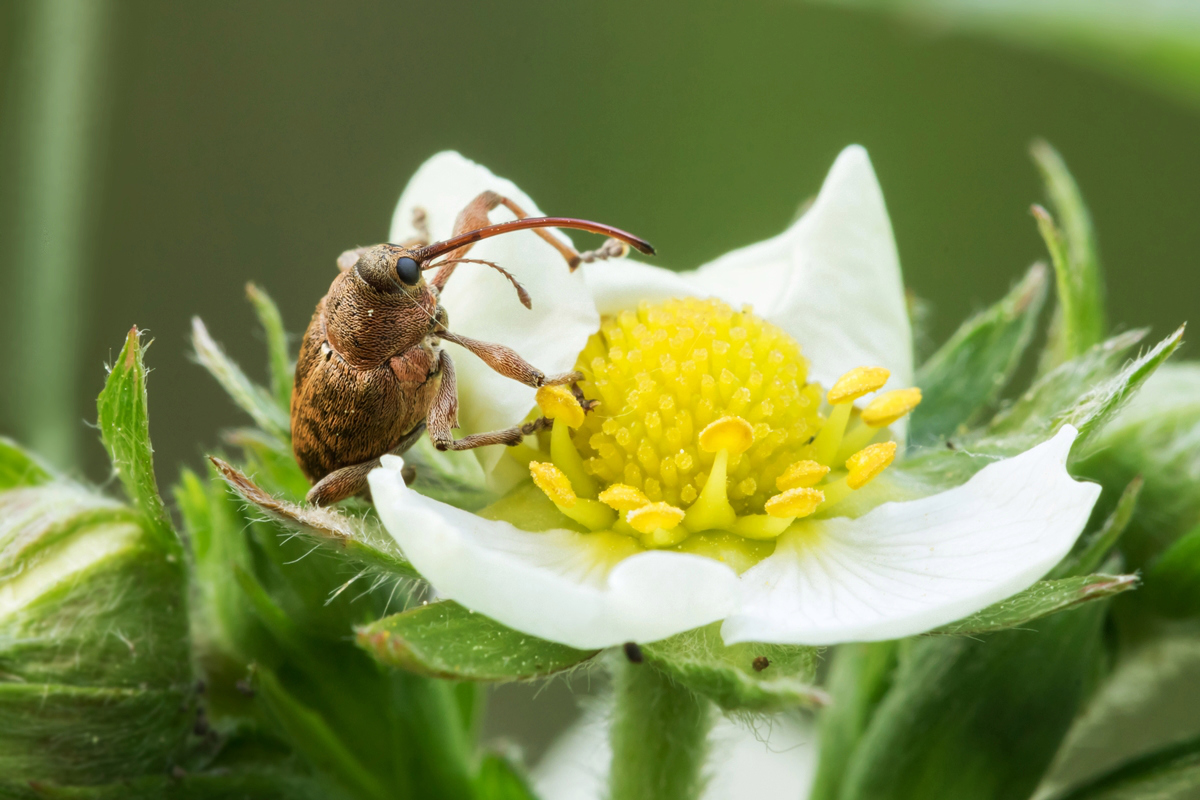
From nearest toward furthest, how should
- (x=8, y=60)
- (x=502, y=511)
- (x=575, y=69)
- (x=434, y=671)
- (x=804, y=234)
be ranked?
1. (x=434, y=671)
2. (x=502, y=511)
3. (x=804, y=234)
4. (x=8, y=60)
5. (x=575, y=69)

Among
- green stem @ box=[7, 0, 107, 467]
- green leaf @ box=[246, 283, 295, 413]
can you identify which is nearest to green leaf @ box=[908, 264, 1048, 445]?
green leaf @ box=[246, 283, 295, 413]

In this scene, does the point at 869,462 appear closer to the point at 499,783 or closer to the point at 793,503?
the point at 793,503

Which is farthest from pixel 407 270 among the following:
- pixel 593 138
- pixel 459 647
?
pixel 593 138

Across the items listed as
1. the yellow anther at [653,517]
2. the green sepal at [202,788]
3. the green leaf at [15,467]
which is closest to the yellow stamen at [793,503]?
the yellow anther at [653,517]

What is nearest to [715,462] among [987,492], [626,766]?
[987,492]

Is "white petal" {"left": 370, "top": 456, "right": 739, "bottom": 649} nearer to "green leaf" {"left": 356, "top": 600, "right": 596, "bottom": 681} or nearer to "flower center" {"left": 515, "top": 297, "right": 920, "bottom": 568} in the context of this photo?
"green leaf" {"left": 356, "top": 600, "right": 596, "bottom": 681}

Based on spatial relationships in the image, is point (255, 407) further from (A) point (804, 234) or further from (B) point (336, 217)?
(B) point (336, 217)
